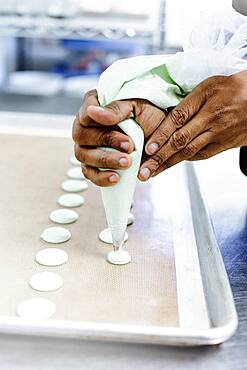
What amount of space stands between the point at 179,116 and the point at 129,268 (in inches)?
8.4

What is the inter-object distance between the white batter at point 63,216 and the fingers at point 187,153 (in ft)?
0.70

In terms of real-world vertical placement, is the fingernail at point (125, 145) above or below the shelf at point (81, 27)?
above

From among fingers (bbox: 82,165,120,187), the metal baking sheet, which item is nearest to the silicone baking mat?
the metal baking sheet

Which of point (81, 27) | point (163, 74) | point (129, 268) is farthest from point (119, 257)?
point (81, 27)

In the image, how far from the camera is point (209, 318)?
639 mm

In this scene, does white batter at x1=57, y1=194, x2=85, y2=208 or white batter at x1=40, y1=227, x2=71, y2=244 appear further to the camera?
white batter at x1=57, y1=194, x2=85, y2=208

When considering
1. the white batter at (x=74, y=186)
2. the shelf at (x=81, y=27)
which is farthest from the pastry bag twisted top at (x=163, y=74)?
the shelf at (x=81, y=27)

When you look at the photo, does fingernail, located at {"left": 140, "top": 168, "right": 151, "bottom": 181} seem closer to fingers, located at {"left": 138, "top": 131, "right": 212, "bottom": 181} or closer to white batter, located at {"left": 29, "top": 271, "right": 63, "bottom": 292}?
fingers, located at {"left": 138, "top": 131, "right": 212, "bottom": 181}

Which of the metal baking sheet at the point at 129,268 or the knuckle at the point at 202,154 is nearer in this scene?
the metal baking sheet at the point at 129,268

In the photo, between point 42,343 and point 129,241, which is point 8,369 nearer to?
point 42,343

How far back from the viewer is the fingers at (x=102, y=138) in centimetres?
66

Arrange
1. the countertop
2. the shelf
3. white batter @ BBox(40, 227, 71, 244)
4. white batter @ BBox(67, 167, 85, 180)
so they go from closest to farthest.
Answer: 1. the countertop
2. white batter @ BBox(40, 227, 71, 244)
3. white batter @ BBox(67, 167, 85, 180)
4. the shelf

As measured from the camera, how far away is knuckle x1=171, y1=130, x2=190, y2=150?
675 mm

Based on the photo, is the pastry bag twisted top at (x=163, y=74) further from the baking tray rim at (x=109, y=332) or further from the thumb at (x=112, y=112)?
the baking tray rim at (x=109, y=332)
